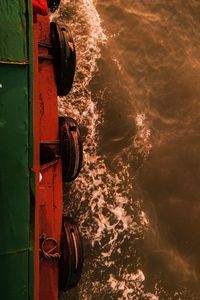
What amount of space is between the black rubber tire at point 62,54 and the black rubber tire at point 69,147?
0.57 metres

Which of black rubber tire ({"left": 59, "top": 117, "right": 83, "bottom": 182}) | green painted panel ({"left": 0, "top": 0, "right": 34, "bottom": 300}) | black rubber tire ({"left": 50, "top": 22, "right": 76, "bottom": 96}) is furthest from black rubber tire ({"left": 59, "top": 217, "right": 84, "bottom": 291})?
black rubber tire ({"left": 50, "top": 22, "right": 76, "bottom": 96})

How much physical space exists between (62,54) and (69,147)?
3.66 feet

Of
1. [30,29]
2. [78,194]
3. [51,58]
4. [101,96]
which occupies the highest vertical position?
[30,29]

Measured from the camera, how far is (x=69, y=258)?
4.21 m

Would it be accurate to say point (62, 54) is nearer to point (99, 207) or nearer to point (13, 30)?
point (13, 30)

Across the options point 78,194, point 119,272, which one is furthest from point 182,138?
point 119,272

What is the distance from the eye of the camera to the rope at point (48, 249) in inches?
157

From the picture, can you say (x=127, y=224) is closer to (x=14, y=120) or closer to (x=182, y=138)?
(x=182, y=138)

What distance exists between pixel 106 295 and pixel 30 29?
11.4ft

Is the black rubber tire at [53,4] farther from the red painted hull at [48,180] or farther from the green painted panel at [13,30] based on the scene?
the green painted panel at [13,30]

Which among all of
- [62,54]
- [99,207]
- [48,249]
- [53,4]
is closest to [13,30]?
[62,54]

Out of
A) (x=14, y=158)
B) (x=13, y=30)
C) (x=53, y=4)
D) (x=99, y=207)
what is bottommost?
(x=99, y=207)

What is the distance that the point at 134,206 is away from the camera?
226 inches

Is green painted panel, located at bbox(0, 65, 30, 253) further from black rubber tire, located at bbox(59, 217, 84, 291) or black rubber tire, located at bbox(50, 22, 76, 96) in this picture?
black rubber tire, located at bbox(50, 22, 76, 96)
